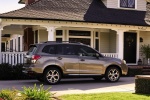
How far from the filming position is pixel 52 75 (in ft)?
46.1

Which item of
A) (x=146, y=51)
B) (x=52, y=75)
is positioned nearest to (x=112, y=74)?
(x=52, y=75)

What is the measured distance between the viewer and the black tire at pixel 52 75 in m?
13.9

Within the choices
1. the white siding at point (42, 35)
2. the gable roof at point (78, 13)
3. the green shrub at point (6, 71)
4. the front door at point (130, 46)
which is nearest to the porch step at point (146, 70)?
the front door at point (130, 46)

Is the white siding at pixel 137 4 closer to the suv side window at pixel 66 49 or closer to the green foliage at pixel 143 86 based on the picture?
the suv side window at pixel 66 49

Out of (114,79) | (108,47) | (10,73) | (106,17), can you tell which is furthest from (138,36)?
(10,73)

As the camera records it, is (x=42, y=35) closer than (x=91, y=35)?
Yes

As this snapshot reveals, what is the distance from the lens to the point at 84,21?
18812 millimetres

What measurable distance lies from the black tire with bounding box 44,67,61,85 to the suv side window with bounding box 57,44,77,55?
0.89 m

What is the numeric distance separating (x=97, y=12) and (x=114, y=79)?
24.0ft

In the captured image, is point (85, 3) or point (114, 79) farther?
point (85, 3)

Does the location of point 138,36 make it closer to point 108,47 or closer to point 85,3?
point 108,47

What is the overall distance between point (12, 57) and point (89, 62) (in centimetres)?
513

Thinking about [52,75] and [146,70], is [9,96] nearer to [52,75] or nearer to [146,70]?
[52,75]

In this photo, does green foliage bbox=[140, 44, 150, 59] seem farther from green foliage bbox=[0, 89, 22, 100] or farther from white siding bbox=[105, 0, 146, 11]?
green foliage bbox=[0, 89, 22, 100]
